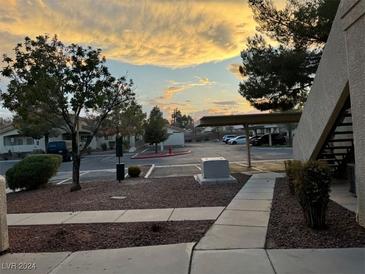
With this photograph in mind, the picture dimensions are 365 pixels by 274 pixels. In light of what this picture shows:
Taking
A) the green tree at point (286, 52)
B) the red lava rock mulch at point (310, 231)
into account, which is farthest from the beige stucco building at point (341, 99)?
the green tree at point (286, 52)

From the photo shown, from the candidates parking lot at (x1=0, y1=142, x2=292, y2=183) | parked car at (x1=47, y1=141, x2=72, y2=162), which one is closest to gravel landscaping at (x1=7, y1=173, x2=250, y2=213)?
parking lot at (x1=0, y1=142, x2=292, y2=183)

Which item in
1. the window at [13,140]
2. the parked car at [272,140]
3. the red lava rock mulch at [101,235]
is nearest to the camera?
the red lava rock mulch at [101,235]

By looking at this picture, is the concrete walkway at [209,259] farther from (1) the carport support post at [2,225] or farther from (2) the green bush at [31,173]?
(2) the green bush at [31,173]

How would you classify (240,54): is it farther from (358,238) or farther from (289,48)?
(358,238)

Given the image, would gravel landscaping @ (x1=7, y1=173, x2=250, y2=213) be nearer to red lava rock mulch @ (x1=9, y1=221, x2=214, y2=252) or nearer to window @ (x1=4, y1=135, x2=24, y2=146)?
red lava rock mulch @ (x1=9, y1=221, x2=214, y2=252)

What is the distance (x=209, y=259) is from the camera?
19.1ft

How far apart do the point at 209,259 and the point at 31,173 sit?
12.4 m

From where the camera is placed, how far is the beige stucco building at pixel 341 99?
7.26 m

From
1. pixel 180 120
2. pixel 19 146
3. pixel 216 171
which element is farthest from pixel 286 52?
pixel 180 120

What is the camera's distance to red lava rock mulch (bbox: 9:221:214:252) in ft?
22.7

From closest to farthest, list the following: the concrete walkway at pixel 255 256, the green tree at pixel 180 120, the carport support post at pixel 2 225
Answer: the concrete walkway at pixel 255 256 < the carport support post at pixel 2 225 < the green tree at pixel 180 120

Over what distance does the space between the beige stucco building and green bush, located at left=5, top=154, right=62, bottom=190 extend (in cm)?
970

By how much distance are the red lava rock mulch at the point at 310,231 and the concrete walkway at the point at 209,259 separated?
0.26 m

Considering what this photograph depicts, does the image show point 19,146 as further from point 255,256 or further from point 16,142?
point 255,256
